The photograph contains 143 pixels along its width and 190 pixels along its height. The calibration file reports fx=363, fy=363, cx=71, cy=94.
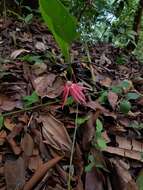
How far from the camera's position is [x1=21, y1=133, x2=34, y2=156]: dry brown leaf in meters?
1.15

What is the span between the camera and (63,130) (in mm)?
1240

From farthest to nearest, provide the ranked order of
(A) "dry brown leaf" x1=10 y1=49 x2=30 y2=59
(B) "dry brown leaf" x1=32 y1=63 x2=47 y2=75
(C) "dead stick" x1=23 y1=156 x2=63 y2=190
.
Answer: (A) "dry brown leaf" x1=10 y1=49 x2=30 y2=59 < (B) "dry brown leaf" x1=32 y1=63 x2=47 y2=75 < (C) "dead stick" x1=23 y1=156 x2=63 y2=190

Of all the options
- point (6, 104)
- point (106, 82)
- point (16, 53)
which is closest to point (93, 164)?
point (6, 104)

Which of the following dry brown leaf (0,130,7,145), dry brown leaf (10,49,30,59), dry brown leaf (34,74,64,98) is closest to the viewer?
dry brown leaf (0,130,7,145)

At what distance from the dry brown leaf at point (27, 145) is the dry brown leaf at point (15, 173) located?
4cm

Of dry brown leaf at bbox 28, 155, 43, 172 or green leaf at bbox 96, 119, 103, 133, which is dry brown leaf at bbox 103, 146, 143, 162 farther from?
dry brown leaf at bbox 28, 155, 43, 172

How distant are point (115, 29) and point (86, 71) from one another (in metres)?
1.49

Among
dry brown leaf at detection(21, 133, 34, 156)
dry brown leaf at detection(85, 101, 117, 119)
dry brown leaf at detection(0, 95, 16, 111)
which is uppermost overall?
dry brown leaf at detection(0, 95, 16, 111)

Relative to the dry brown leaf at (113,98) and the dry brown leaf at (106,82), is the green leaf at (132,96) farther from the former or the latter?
the dry brown leaf at (106,82)

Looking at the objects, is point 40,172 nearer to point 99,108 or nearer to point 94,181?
point 94,181

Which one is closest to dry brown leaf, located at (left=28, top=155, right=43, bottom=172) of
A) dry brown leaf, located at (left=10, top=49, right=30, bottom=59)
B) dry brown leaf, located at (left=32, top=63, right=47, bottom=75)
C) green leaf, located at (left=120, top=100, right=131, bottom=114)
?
green leaf, located at (left=120, top=100, right=131, bottom=114)

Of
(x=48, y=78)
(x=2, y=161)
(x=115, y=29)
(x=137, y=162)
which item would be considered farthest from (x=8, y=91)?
(x=115, y=29)

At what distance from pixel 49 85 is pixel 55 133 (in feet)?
0.90

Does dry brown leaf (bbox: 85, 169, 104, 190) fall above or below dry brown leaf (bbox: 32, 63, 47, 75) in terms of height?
below
